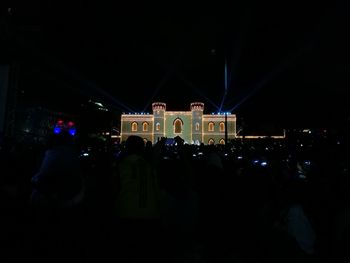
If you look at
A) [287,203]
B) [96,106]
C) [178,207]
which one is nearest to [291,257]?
[287,203]

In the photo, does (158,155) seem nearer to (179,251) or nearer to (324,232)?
(179,251)

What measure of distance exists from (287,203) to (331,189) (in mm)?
1115

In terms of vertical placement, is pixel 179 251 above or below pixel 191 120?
below

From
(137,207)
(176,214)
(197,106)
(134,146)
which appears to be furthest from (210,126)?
(137,207)

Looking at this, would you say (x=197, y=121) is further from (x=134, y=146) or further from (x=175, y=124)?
(x=134, y=146)

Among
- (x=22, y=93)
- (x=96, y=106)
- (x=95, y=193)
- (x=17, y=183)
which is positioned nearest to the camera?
(x=17, y=183)

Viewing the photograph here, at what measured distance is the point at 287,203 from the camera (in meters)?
4.20

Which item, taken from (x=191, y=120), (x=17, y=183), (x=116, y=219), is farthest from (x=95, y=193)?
(x=191, y=120)

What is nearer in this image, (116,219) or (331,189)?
(116,219)

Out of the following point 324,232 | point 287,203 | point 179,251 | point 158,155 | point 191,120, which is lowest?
point 179,251

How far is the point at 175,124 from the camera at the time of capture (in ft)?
243

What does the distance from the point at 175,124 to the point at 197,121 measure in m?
5.15

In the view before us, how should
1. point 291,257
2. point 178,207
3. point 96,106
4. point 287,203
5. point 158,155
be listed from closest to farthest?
point 291,257 → point 287,203 → point 178,207 → point 158,155 → point 96,106

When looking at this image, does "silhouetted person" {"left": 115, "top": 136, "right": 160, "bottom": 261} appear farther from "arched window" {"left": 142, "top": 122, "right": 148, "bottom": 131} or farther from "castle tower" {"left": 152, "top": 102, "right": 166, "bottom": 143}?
"arched window" {"left": 142, "top": 122, "right": 148, "bottom": 131}
